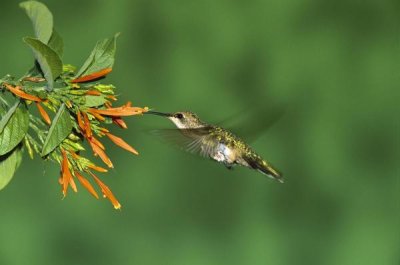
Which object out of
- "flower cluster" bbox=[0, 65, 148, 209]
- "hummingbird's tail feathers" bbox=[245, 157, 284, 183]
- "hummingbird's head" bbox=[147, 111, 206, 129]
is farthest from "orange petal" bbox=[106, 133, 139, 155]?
"hummingbird's tail feathers" bbox=[245, 157, 284, 183]

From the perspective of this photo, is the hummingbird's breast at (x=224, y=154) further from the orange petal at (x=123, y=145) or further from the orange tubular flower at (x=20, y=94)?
the orange tubular flower at (x=20, y=94)

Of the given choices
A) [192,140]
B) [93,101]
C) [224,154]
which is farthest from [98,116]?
[224,154]

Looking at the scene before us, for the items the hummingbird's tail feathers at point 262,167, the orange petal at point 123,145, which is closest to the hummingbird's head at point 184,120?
the hummingbird's tail feathers at point 262,167

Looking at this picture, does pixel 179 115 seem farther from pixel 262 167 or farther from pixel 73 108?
pixel 73 108

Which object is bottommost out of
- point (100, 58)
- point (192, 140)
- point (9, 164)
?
point (9, 164)

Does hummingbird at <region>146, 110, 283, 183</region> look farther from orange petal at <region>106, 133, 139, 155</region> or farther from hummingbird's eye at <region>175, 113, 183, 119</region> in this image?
orange petal at <region>106, 133, 139, 155</region>

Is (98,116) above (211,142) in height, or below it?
below

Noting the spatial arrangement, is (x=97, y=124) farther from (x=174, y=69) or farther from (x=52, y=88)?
(x=174, y=69)
